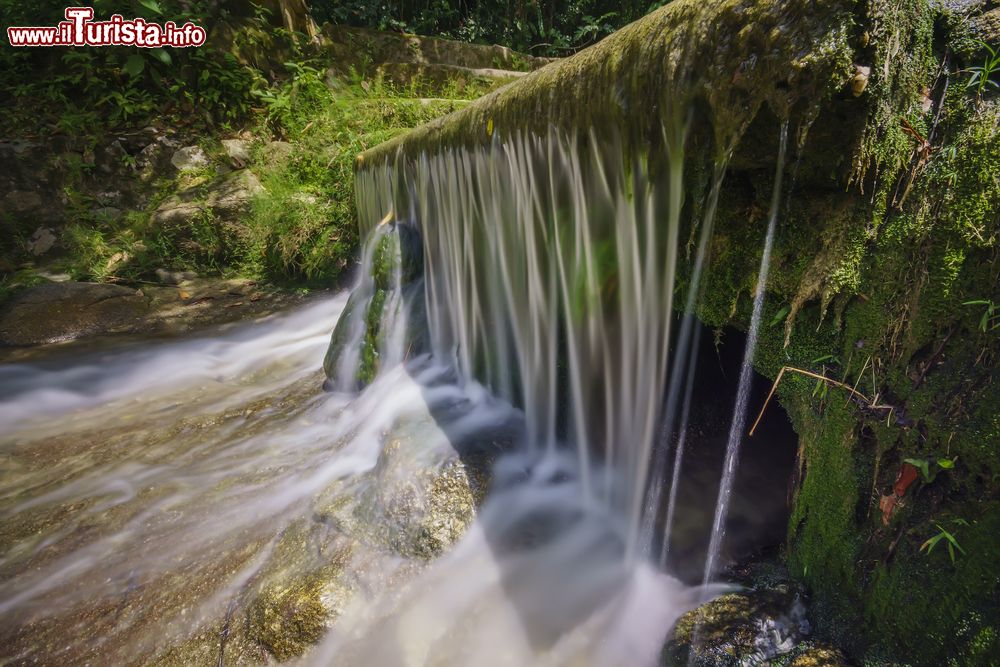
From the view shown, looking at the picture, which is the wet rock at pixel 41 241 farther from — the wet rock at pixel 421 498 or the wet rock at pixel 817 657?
the wet rock at pixel 817 657

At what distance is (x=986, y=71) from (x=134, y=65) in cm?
1016

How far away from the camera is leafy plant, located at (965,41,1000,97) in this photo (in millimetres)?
1344

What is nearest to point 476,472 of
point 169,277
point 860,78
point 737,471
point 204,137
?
point 737,471

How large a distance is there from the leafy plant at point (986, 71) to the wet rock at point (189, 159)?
31.2 feet

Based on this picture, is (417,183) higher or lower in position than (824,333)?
higher

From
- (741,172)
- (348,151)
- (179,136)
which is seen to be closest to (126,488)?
(741,172)

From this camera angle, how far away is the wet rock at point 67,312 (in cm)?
588

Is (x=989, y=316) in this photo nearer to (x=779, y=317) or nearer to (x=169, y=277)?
(x=779, y=317)

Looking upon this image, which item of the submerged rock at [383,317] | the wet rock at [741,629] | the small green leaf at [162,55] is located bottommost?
the wet rock at [741,629]

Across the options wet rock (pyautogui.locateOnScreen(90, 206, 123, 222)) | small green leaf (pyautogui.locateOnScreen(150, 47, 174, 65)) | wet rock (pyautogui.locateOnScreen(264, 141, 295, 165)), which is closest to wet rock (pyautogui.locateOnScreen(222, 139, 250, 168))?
wet rock (pyautogui.locateOnScreen(264, 141, 295, 165))

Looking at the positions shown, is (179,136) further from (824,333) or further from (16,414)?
(824,333)

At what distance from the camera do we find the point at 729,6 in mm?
1475

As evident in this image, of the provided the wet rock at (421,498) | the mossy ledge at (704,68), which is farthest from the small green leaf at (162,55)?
the wet rock at (421,498)

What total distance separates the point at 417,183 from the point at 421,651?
3.92 meters
